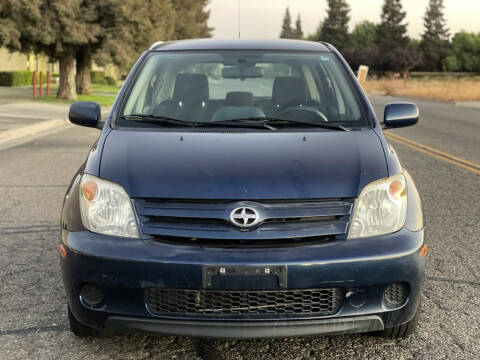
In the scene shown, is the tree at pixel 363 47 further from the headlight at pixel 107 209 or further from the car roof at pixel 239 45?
the headlight at pixel 107 209

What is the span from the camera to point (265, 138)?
12.3 ft

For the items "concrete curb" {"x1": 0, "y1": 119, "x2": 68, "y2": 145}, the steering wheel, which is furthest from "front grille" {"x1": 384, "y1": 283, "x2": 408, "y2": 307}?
"concrete curb" {"x1": 0, "y1": 119, "x2": 68, "y2": 145}

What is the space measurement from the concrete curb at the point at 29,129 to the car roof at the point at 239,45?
872 cm

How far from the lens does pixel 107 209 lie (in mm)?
3217

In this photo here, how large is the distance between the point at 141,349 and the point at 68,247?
2.25 ft

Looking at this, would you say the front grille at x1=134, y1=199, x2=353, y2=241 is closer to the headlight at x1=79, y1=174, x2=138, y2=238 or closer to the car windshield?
the headlight at x1=79, y1=174, x2=138, y2=238

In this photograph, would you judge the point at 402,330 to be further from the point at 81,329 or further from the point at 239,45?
the point at 239,45

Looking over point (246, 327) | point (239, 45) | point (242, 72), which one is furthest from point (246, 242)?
point (239, 45)

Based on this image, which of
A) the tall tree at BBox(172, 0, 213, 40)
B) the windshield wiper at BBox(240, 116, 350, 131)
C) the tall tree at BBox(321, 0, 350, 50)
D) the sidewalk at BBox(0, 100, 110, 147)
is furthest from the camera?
the tall tree at BBox(321, 0, 350, 50)

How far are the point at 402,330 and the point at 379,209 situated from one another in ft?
2.33

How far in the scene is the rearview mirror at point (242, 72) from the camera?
4.78 meters

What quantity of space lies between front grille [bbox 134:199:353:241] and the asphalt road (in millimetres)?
721

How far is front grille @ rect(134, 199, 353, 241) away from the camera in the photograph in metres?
3.04

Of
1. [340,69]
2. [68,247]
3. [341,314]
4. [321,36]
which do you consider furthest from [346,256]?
[321,36]
